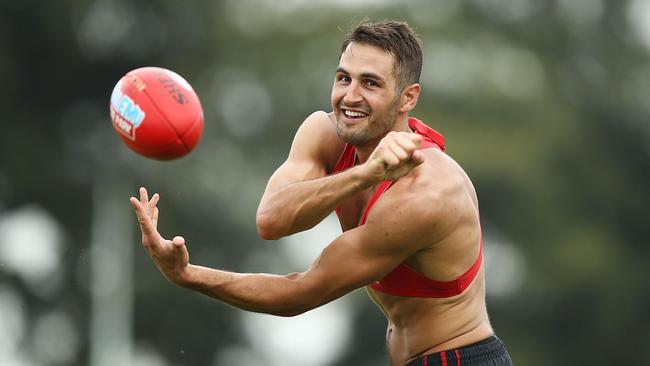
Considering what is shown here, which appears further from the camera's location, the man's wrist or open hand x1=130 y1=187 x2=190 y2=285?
open hand x1=130 y1=187 x2=190 y2=285

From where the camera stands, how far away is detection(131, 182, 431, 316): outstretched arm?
29.7 ft

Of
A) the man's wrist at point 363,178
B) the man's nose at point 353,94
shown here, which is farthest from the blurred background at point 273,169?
the man's wrist at point 363,178

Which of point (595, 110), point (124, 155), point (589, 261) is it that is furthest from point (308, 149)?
point (595, 110)

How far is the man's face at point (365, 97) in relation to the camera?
9578mm

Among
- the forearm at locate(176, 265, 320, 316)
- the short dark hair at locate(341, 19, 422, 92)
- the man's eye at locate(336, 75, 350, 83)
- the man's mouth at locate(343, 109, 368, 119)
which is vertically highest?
the short dark hair at locate(341, 19, 422, 92)

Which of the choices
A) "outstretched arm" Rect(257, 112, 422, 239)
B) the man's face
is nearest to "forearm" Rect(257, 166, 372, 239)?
"outstretched arm" Rect(257, 112, 422, 239)

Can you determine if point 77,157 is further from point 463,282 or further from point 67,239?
point 463,282

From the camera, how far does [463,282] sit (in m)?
9.37

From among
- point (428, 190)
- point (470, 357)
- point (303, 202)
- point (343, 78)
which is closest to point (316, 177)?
point (303, 202)

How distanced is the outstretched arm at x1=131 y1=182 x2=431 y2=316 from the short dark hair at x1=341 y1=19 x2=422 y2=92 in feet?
3.44

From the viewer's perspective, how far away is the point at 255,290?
9.38m

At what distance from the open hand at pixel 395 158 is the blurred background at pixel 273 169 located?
631 inches

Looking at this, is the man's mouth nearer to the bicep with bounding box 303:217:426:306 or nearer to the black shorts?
the bicep with bounding box 303:217:426:306

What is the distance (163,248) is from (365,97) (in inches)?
57.2
